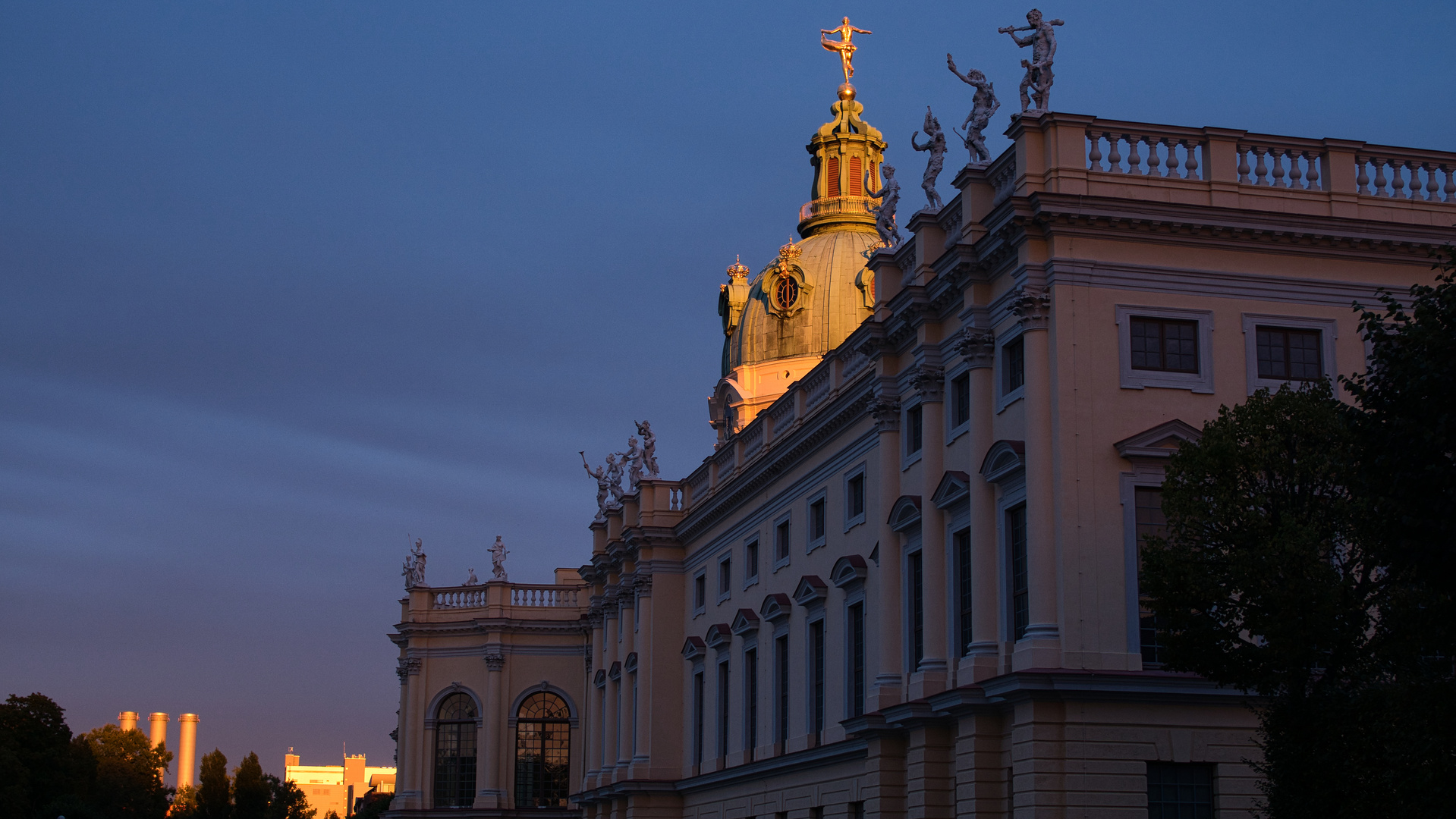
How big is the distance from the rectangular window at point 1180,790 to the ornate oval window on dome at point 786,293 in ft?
158

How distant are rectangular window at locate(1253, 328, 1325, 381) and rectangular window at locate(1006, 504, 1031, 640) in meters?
5.12

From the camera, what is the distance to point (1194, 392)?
3284 cm

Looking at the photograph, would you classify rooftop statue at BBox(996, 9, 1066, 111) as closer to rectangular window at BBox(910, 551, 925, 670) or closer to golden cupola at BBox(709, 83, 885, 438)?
rectangular window at BBox(910, 551, 925, 670)

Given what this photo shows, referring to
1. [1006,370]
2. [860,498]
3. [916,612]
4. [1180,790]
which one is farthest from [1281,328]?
[860,498]

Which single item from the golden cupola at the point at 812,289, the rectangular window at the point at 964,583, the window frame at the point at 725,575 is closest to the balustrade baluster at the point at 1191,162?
the rectangular window at the point at 964,583

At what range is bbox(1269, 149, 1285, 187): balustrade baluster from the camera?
111ft

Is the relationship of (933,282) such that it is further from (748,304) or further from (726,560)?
(748,304)

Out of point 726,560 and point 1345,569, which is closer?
point 1345,569

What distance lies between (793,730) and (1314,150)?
2149 centimetres

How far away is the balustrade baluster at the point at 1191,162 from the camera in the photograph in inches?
1321

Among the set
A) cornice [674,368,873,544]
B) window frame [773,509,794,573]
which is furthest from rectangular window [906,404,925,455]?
window frame [773,509,794,573]

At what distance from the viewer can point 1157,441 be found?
32.1 metres

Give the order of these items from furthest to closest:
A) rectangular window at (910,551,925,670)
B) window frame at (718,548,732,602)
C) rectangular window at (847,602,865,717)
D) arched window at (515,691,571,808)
Answer: 1. arched window at (515,691,571,808)
2. window frame at (718,548,732,602)
3. rectangular window at (847,602,865,717)
4. rectangular window at (910,551,925,670)

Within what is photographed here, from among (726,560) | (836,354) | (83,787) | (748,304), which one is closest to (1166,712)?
(836,354)
